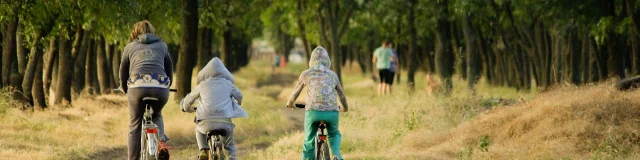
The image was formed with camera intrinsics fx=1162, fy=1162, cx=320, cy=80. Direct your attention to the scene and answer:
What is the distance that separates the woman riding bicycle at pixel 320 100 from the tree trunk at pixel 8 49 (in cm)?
1023

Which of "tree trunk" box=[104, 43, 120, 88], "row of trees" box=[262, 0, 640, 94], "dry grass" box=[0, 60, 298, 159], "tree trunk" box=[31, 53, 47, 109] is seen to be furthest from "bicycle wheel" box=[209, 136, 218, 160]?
"tree trunk" box=[104, 43, 120, 88]

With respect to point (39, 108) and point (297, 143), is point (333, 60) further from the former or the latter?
point (297, 143)

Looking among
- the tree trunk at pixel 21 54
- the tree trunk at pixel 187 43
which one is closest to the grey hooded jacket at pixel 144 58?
the tree trunk at pixel 21 54

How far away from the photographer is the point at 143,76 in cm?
1153

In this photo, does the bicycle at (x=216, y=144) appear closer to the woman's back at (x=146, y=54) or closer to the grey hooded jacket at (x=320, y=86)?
the woman's back at (x=146, y=54)

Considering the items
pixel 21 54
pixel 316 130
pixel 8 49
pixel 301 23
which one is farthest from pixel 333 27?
pixel 316 130

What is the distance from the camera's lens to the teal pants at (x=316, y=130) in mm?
12016

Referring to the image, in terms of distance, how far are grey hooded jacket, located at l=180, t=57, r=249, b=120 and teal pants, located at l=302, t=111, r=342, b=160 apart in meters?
0.73

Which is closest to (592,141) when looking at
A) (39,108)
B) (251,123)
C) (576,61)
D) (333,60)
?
(251,123)

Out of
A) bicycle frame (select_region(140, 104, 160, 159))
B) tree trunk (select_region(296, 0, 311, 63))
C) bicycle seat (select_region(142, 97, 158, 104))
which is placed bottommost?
bicycle frame (select_region(140, 104, 160, 159))

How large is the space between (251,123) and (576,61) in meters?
11.3

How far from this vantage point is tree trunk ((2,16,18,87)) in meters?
21.3

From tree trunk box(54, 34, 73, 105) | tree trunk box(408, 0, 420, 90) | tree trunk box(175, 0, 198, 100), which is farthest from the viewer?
tree trunk box(408, 0, 420, 90)

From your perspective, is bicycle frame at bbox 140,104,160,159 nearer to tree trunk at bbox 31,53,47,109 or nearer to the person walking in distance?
tree trunk at bbox 31,53,47,109
